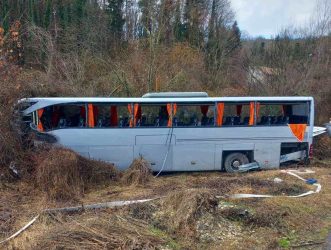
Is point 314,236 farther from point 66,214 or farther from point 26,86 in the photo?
point 26,86

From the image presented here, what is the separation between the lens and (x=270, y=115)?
14.8m

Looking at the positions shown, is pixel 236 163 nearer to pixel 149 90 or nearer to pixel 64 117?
pixel 64 117

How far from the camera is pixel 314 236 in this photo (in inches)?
320

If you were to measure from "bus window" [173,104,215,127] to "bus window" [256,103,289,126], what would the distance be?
1709 mm

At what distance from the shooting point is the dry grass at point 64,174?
396 inches

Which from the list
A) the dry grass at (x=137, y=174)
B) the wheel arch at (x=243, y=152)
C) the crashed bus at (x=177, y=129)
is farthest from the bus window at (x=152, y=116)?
the wheel arch at (x=243, y=152)

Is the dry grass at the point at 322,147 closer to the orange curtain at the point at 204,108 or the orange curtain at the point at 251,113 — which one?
the orange curtain at the point at 251,113

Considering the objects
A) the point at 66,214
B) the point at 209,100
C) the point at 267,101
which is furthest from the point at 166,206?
the point at 267,101

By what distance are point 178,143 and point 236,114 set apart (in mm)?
2449

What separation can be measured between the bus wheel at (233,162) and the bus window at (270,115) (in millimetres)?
1348

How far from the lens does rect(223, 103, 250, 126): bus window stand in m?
14.1

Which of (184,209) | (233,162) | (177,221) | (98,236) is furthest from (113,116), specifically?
(98,236)

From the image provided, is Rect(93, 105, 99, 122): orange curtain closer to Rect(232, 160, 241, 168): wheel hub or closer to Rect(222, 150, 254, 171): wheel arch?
Rect(222, 150, 254, 171): wheel arch

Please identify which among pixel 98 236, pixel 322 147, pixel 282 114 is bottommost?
pixel 322 147
